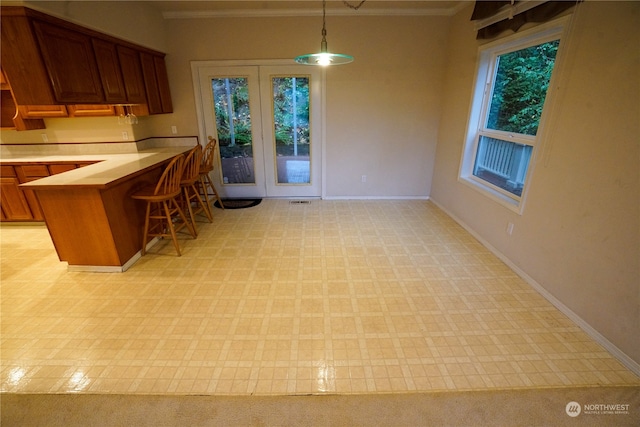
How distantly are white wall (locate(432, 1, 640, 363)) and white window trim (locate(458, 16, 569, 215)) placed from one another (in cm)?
7

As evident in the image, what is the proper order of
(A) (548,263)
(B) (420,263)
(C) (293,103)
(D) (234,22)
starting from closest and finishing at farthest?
(A) (548,263)
(B) (420,263)
(D) (234,22)
(C) (293,103)

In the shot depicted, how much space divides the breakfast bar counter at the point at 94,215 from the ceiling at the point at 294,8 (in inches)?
85.2

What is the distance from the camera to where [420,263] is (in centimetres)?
275

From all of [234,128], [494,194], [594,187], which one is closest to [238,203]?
[234,128]

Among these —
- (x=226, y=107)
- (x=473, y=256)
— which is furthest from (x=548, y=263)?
(x=226, y=107)

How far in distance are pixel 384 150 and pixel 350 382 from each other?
3.41 meters

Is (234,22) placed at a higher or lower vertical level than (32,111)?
higher

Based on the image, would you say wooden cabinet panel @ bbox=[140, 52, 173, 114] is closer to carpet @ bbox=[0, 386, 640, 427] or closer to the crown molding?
the crown molding

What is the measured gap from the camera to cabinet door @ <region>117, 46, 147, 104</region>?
3.18 m

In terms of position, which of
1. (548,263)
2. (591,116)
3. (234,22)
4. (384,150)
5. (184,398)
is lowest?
(184,398)

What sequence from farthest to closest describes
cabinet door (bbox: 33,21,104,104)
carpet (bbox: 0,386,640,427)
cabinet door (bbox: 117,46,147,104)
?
cabinet door (bbox: 117,46,147,104) < cabinet door (bbox: 33,21,104,104) < carpet (bbox: 0,386,640,427)

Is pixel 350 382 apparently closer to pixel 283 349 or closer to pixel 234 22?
pixel 283 349

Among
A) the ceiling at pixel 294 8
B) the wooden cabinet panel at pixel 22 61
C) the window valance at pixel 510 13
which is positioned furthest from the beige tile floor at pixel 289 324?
the ceiling at pixel 294 8

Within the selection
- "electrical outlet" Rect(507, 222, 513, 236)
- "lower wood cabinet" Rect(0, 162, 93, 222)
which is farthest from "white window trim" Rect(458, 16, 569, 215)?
"lower wood cabinet" Rect(0, 162, 93, 222)
